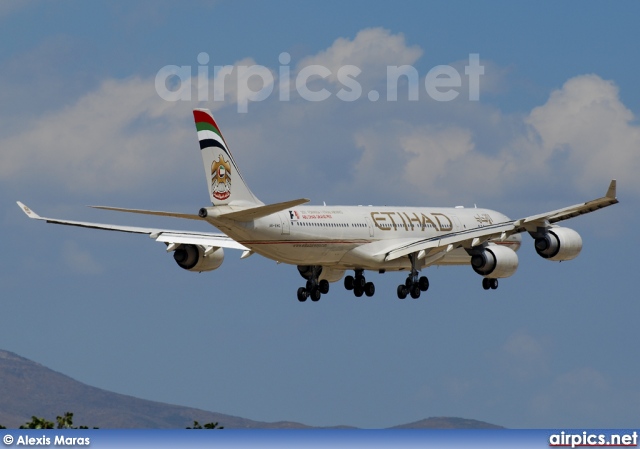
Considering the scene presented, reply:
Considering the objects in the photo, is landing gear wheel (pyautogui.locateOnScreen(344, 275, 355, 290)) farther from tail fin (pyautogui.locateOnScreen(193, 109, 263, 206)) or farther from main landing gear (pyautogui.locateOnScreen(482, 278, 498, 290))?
tail fin (pyautogui.locateOnScreen(193, 109, 263, 206))

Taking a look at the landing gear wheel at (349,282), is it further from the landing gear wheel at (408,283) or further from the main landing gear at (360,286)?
the landing gear wheel at (408,283)

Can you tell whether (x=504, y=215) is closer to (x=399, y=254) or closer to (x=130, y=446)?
(x=399, y=254)

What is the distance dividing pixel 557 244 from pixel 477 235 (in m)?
4.42

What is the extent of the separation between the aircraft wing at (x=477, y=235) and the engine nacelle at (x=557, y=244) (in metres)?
0.60

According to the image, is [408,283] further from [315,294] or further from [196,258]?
[196,258]

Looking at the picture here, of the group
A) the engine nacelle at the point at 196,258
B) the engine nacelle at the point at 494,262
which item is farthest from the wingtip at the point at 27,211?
the engine nacelle at the point at 494,262

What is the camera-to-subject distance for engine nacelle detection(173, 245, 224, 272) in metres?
81.6

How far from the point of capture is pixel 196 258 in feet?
268

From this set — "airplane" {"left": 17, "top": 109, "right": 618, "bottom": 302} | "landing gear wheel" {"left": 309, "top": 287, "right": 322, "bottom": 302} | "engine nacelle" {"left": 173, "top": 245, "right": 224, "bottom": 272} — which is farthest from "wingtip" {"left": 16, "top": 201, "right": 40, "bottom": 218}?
"landing gear wheel" {"left": 309, "top": 287, "right": 322, "bottom": 302}

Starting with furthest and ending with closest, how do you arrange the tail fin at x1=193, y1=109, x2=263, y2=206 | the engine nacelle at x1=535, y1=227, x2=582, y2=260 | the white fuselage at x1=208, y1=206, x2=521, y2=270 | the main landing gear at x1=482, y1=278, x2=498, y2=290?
the main landing gear at x1=482, y1=278, x2=498, y2=290 < the engine nacelle at x1=535, y1=227, x2=582, y2=260 < the white fuselage at x1=208, y1=206, x2=521, y2=270 < the tail fin at x1=193, y1=109, x2=263, y2=206

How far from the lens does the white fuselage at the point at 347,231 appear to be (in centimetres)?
7375

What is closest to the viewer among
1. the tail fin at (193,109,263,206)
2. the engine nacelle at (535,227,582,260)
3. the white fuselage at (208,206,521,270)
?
the tail fin at (193,109,263,206)

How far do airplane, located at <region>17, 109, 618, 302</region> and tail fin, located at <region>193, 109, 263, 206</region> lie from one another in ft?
0.17

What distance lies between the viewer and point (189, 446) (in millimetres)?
45031
